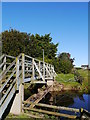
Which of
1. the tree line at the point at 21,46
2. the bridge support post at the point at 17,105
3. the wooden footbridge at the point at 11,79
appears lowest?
the bridge support post at the point at 17,105

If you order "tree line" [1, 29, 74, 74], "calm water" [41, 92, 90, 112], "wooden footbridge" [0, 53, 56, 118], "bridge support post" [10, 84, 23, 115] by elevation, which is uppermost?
"tree line" [1, 29, 74, 74]

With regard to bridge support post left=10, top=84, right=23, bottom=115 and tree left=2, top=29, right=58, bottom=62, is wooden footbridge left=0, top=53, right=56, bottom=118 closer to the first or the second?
bridge support post left=10, top=84, right=23, bottom=115

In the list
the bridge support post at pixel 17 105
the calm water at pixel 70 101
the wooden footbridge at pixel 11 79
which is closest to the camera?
the wooden footbridge at pixel 11 79

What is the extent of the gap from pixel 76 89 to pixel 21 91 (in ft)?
34.4

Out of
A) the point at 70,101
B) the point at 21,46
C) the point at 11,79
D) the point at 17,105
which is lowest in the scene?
the point at 70,101

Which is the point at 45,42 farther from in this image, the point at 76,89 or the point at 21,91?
the point at 21,91

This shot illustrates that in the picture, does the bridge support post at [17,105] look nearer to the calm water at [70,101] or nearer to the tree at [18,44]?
the calm water at [70,101]

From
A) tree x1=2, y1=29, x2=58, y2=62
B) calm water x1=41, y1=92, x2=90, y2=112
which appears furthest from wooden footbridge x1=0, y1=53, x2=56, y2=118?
tree x1=2, y1=29, x2=58, y2=62

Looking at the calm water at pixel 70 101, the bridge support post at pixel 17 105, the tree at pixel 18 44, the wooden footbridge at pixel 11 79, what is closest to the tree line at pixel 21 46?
the tree at pixel 18 44

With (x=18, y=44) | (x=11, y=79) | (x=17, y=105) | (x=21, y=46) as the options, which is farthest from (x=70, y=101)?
(x=18, y=44)

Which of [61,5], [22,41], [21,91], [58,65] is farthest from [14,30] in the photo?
[21,91]

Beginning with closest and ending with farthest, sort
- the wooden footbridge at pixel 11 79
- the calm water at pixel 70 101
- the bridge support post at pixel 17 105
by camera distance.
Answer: the wooden footbridge at pixel 11 79, the bridge support post at pixel 17 105, the calm water at pixel 70 101

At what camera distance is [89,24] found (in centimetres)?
652

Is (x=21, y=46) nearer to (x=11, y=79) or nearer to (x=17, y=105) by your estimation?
(x=11, y=79)
